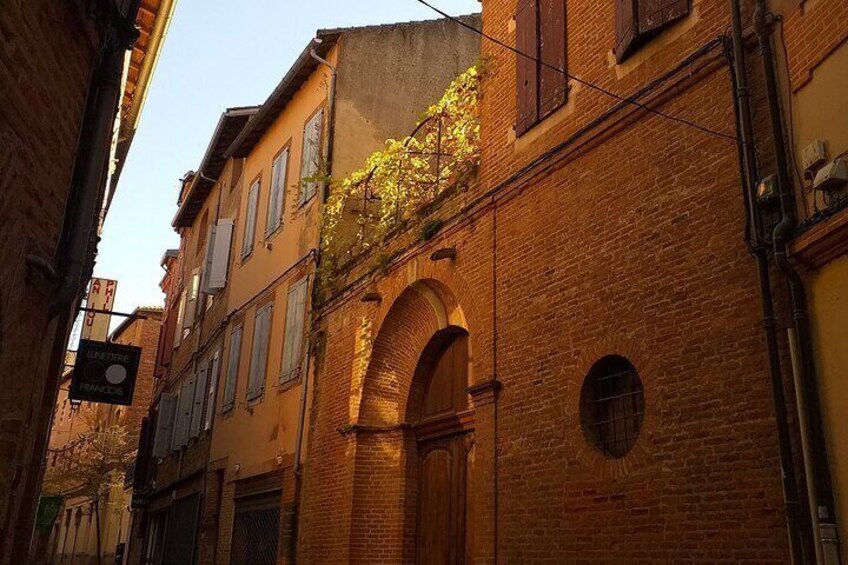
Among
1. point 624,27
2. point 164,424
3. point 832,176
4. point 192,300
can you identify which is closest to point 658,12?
point 624,27

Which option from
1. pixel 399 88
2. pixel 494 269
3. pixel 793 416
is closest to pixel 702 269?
pixel 793 416

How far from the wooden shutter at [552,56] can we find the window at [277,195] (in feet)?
26.5

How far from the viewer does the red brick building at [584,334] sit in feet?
19.1

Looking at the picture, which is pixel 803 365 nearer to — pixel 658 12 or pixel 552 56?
pixel 658 12

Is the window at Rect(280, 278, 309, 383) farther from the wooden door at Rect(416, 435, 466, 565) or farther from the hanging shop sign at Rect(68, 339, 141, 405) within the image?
the wooden door at Rect(416, 435, 466, 565)

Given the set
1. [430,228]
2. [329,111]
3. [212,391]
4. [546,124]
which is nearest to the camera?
[546,124]

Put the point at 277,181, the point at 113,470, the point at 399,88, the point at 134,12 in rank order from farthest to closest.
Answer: the point at 113,470, the point at 277,181, the point at 399,88, the point at 134,12

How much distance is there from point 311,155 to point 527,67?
6583 mm

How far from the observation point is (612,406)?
714 centimetres

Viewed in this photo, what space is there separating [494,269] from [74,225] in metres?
4.11

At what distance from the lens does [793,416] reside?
5.26 metres

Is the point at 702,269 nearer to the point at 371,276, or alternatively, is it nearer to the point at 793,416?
the point at 793,416

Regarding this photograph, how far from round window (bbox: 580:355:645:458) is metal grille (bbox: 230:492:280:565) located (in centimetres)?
717

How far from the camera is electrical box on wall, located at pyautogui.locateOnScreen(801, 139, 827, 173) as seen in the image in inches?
211
